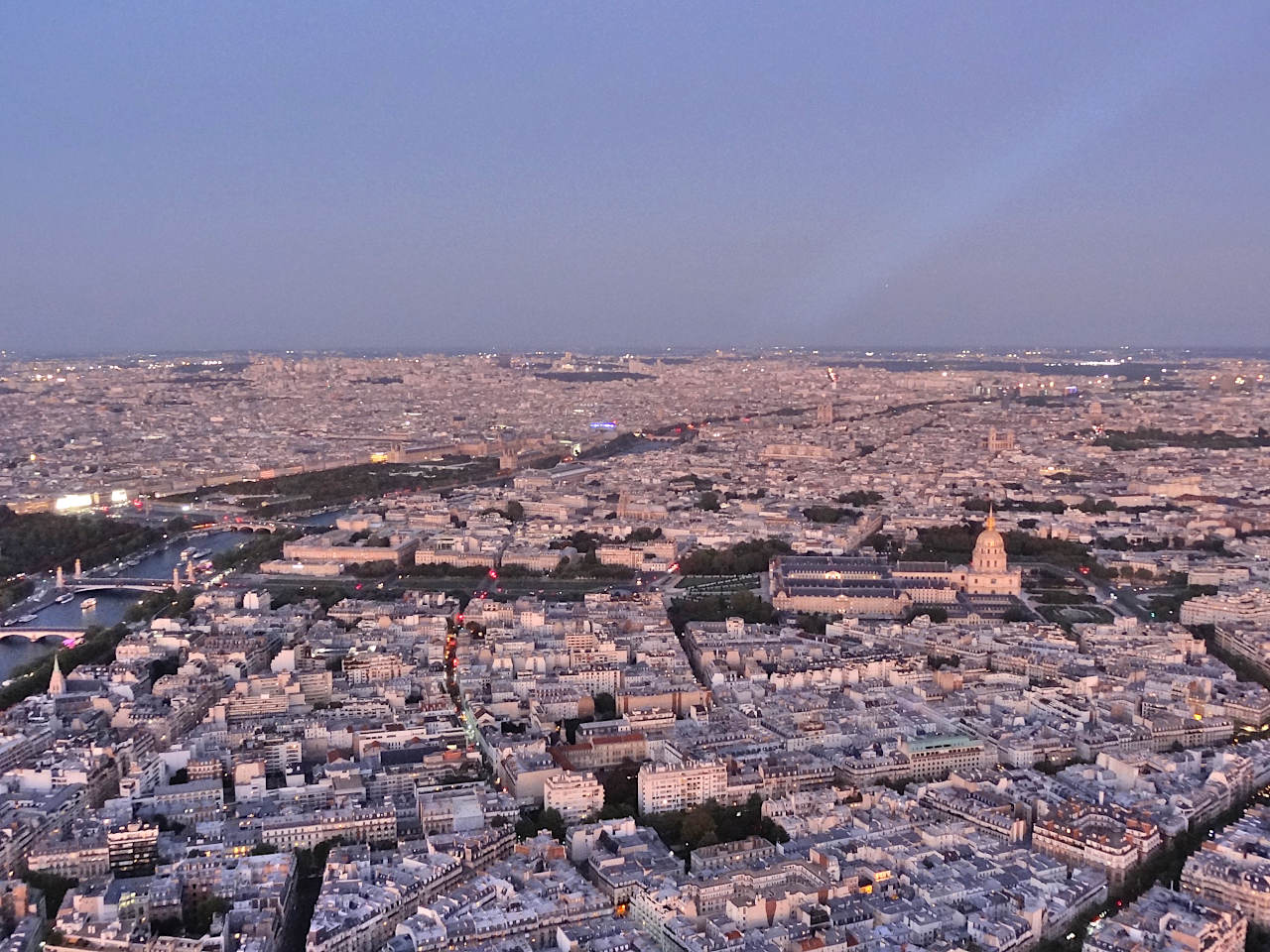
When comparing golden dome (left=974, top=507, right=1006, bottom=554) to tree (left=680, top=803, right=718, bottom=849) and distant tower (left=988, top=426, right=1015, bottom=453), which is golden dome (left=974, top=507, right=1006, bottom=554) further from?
distant tower (left=988, top=426, right=1015, bottom=453)

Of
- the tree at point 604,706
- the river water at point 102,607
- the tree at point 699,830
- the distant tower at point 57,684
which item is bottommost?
the river water at point 102,607

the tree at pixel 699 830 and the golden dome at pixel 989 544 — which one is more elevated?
the golden dome at pixel 989 544

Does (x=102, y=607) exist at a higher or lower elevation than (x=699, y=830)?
lower

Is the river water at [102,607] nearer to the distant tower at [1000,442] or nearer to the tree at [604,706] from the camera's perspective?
the tree at [604,706]

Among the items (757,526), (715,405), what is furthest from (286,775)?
(715,405)

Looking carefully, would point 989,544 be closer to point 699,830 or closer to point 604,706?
point 604,706

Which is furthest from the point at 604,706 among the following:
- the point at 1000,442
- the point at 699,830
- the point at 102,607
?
the point at 1000,442

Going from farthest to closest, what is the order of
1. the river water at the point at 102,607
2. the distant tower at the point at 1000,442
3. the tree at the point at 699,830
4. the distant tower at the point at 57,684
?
the distant tower at the point at 1000,442, the river water at the point at 102,607, the distant tower at the point at 57,684, the tree at the point at 699,830

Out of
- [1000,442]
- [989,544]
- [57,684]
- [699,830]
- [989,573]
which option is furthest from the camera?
[1000,442]

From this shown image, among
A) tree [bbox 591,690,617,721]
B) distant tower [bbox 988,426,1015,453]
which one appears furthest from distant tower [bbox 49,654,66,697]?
distant tower [bbox 988,426,1015,453]

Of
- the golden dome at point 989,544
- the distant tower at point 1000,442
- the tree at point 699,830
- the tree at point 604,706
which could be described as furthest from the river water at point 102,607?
the distant tower at point 1000,442
